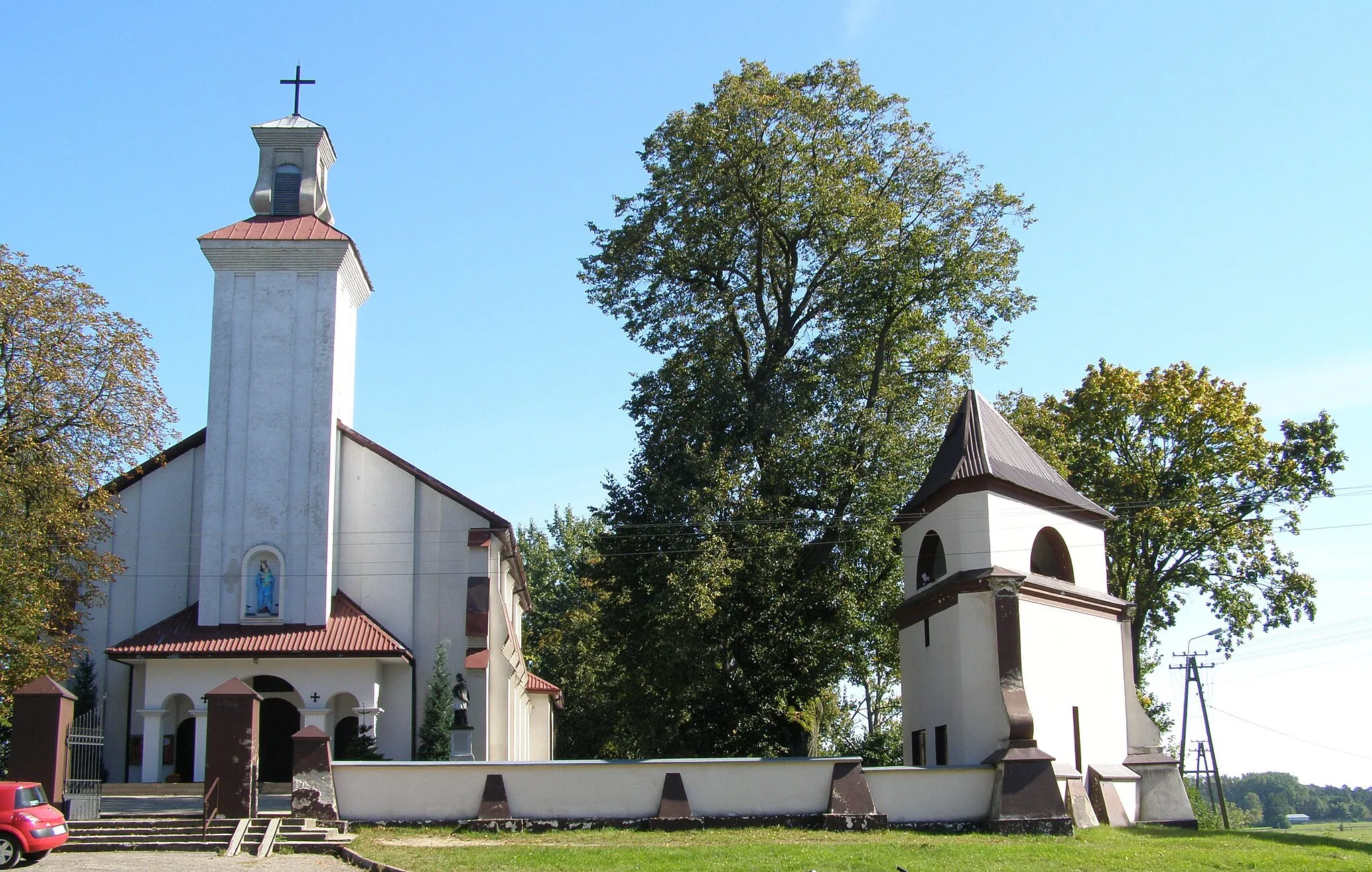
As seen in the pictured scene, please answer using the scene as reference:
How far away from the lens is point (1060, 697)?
22.9 meters

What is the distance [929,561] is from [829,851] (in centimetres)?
935

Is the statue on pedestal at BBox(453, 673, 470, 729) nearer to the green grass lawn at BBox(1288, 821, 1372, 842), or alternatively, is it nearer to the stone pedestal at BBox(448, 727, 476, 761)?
the stone pedestal at BBox(448, 727, 476, 761)

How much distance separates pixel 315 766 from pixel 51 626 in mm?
9177

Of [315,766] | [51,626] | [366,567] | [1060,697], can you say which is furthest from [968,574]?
[51,626]

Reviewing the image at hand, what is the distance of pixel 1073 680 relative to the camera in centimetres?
2333

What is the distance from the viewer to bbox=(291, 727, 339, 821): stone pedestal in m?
20.0

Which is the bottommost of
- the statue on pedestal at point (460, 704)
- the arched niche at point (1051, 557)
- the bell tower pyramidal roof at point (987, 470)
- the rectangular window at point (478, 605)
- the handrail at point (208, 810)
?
the handrail at point (208, 810)

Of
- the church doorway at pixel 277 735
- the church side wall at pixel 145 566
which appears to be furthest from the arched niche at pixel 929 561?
the church side wall at pixel 145 566

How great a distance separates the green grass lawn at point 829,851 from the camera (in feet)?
54.6

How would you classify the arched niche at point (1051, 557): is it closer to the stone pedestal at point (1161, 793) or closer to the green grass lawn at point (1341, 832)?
the stone pedestal at point (1161, 793)

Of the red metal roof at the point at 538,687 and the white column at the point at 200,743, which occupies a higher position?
the red metal roof at the point at 538,687

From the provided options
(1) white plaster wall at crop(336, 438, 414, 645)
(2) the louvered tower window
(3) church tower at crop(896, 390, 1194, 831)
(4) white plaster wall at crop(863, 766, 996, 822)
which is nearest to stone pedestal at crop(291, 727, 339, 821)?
(1) white plaster wall at crop(336, 438, 414, 645)

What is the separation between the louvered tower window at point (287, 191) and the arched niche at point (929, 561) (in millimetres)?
17402

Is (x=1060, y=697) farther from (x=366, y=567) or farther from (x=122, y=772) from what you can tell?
(x=122, y=772)
